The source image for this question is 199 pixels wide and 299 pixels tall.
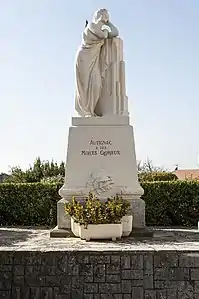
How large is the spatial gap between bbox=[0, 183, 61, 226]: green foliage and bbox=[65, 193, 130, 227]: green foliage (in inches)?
154

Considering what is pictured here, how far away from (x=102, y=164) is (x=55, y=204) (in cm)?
346

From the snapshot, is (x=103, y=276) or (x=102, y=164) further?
(x=102, y=164)

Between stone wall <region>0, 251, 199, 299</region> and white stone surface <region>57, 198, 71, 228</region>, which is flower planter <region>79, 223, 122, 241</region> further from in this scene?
stone wall <region>0, 251, 199, 299</region>

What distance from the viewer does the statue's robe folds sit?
7.36 m

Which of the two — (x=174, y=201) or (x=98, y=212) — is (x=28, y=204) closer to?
(x=174, y=201)

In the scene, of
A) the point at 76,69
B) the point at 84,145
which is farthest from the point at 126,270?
the point at 76,69

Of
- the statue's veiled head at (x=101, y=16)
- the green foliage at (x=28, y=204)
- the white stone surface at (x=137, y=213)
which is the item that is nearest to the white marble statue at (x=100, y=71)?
the statue's veiled head at (x=101, y=16)

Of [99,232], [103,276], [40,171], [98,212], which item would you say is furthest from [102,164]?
[40,171]

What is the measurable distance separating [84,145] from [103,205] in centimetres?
126

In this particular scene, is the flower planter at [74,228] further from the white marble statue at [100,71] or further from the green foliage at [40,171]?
the green foliage at [40,171]

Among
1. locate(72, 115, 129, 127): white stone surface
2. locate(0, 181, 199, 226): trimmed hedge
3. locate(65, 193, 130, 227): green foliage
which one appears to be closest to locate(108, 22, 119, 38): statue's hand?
locate(72, 115, 129, 127): white stone surface

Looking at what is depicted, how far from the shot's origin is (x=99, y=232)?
6.05 metres

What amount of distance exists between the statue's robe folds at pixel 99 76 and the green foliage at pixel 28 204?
3.32 m

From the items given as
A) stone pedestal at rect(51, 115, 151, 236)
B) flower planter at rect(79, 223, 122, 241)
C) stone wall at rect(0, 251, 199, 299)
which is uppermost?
stone pedestal at rect(51, 115, 151, 236)
